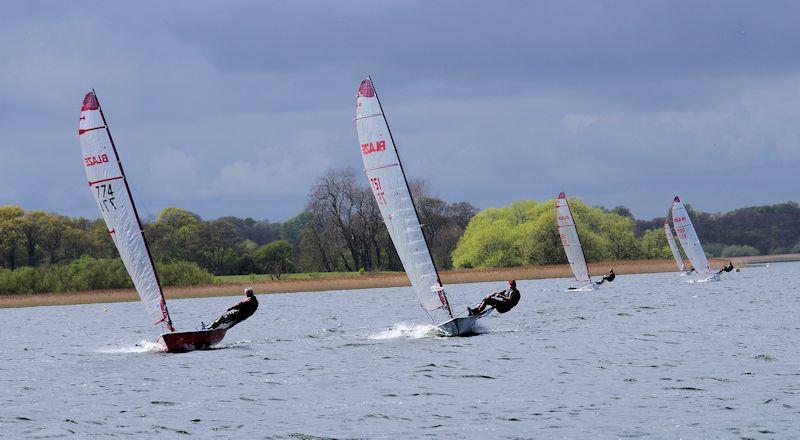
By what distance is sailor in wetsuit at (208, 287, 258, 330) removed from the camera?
30.8 m

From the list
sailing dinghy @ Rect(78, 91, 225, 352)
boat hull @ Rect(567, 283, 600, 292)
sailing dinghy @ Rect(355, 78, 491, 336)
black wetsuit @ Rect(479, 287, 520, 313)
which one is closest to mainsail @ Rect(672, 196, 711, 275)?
boat hull @ Rect(567, 283, 600, 292)

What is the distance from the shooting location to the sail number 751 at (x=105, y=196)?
30.2 m

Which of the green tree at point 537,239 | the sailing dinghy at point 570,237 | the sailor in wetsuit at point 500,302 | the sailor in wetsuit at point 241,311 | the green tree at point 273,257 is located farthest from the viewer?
the green tree at point 273,257

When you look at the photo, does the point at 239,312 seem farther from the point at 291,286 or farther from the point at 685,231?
the point at 685,231

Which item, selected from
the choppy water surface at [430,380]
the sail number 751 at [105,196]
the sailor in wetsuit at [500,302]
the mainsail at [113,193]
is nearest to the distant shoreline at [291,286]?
the choppy water surface at [430,380]

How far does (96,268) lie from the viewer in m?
76.1

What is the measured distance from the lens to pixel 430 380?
24.5 meters

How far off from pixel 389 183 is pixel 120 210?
755 centimetres

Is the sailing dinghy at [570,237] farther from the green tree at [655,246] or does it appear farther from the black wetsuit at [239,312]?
the green tree at [655,246]

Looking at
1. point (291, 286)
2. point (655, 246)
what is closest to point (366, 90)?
point (291, 286)

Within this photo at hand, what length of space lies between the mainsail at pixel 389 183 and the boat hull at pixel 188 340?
5.88m

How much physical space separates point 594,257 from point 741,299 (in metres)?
44.2

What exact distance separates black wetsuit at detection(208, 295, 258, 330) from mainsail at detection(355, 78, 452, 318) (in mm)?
4410

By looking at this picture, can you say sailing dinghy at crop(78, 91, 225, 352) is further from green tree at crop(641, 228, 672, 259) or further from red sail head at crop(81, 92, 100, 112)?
green tree at crop(641, 228, 672, 259)
